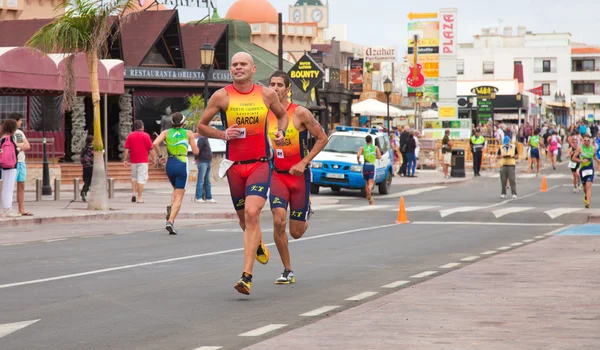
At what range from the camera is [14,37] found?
4369 cm

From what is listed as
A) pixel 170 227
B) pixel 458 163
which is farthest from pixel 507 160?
pixel 170 227

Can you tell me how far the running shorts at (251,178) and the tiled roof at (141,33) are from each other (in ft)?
112

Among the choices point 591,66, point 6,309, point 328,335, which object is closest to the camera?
point 328,335

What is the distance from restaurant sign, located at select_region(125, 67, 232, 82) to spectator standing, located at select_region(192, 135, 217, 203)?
16.0 meters

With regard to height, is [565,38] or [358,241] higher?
[565,38]

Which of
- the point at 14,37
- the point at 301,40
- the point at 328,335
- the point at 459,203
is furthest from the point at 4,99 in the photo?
the point at 301,40

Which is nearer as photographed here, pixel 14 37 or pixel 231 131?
pixel 231 131

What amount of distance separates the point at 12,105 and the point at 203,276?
28267mm

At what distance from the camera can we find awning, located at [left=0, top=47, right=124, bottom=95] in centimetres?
2636

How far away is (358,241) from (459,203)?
42.0 ft

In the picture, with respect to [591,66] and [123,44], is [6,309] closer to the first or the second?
[123,44]

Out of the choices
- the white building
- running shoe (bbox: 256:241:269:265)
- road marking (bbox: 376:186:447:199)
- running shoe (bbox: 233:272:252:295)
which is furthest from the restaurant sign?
the white building

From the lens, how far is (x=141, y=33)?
149ft

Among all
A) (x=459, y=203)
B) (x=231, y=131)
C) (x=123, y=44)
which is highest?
(x=123, y=44)
